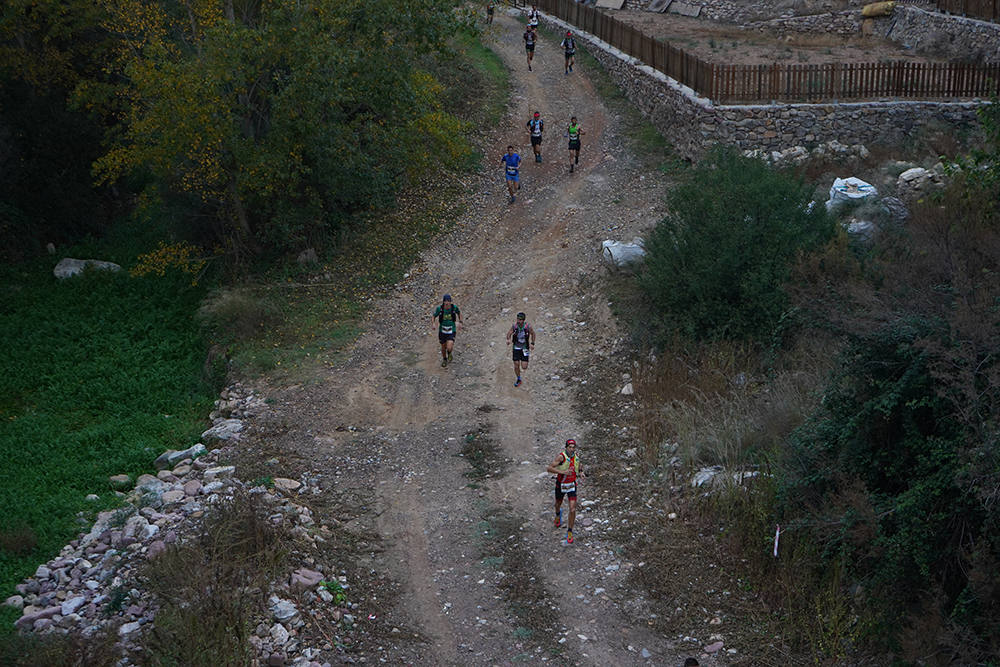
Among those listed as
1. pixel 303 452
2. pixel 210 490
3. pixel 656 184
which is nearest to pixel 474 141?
pixel 656 184

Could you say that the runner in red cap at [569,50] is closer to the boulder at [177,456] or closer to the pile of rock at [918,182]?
the pile of rock at [918,182]

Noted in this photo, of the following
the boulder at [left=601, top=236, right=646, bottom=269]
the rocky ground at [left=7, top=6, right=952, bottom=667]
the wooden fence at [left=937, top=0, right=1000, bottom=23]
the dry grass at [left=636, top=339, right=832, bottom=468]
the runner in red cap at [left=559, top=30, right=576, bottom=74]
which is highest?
the wooden fence at [left=937, top=0, right=1000, bottom=23]

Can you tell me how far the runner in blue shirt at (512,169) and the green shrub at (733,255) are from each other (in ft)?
23.4

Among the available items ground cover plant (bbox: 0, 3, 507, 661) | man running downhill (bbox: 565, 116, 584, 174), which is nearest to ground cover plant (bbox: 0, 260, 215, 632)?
ground cover plant (bbox: 0, 3, 507, 661)

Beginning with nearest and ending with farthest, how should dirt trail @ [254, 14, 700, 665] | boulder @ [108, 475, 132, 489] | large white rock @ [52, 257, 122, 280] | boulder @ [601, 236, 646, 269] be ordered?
dirt trail @ [254, 14, 700, 665] → boulder @ [108, 475, 132, 489] → boulder @ [601, 236, 646, 269] → large white rock @ [52, 257, 122, 280]

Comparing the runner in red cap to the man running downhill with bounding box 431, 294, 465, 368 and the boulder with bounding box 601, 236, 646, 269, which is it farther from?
the man running downhill with bounding box 431, 294, 465, 368

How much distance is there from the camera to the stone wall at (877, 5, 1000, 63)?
1052 inches

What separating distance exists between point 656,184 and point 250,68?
405 inches

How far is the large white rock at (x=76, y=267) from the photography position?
997 inches

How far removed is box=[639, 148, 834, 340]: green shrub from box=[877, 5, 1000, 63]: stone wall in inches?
555

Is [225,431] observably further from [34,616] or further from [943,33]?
[943,33]

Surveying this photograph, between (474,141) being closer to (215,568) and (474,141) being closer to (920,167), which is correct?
(920,167)

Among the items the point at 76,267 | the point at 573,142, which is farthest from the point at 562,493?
the point at 76,267

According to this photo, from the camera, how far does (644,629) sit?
1068cm
